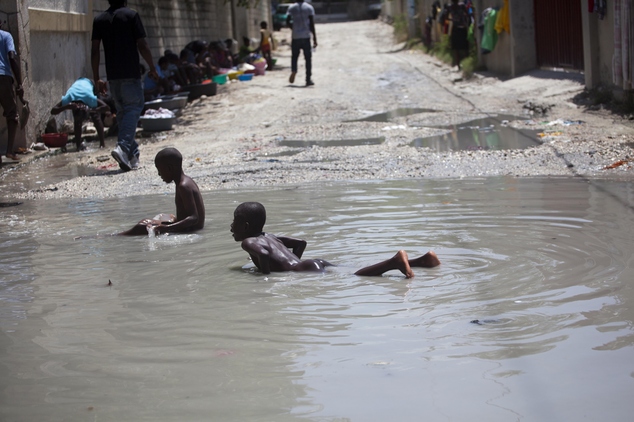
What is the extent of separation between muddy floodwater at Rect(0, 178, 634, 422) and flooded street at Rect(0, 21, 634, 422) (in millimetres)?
14

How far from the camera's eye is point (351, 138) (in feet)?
37.1

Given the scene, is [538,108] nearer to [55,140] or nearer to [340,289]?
[55,140]

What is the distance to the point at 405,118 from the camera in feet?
42.6

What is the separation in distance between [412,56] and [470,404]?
26.5 m

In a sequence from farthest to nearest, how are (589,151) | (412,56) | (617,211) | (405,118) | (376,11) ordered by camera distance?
1. (376,11)
2. (412,56)
3. (405,118)
4. (589,151)
5. (617,211)

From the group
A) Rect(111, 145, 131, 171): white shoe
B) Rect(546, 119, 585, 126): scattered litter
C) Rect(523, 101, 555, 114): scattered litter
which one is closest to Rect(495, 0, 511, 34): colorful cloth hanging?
Rect(523, 101, 555, 114): scattered litter

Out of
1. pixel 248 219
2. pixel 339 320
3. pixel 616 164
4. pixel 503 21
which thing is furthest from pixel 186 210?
pixel 503 21

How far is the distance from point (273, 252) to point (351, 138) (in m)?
6.33

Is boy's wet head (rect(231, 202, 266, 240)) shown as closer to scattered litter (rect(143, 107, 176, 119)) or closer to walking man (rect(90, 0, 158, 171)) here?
walking man (rect(90, 0, 158, 171))

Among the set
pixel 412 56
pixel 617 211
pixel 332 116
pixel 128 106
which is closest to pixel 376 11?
pixel 412 56

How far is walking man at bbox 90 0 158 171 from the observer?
9602mm

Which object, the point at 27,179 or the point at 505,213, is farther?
the point at 27,179

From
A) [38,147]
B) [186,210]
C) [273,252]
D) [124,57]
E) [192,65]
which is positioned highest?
[192,65]

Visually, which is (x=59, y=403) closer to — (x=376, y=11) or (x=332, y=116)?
(x=332, y=116)
